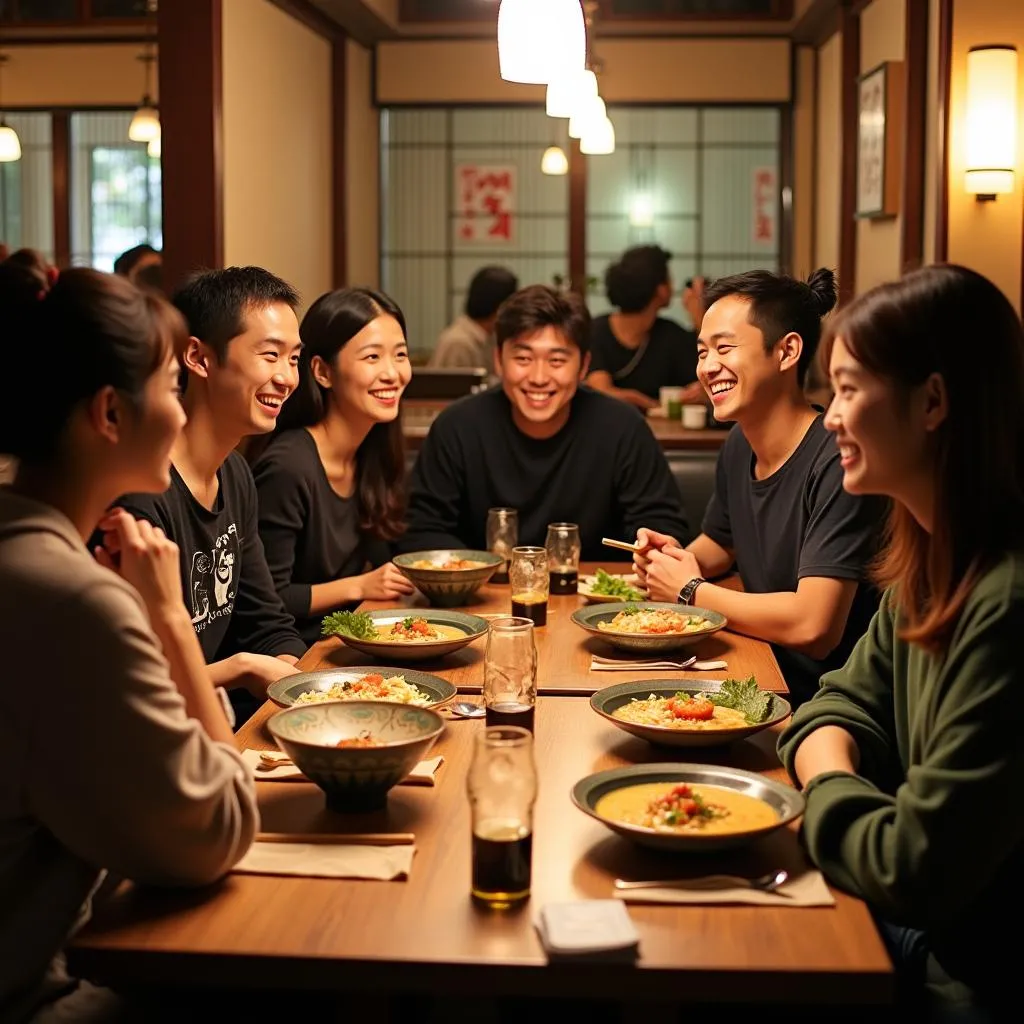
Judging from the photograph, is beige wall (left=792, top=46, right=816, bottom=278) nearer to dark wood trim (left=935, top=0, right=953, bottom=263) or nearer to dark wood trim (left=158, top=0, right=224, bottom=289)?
dark wood trim (left=935, top=0, right=953, bottom=263)

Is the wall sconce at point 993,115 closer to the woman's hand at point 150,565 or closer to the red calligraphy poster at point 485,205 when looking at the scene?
the woman's hand at point 150,565

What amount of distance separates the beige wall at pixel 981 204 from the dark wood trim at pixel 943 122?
14 millimetres

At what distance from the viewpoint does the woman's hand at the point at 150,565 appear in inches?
64.2

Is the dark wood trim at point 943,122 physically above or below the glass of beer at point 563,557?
above

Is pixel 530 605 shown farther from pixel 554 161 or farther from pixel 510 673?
pixel 554 161

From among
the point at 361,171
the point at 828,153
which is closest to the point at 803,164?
the point at 828,153

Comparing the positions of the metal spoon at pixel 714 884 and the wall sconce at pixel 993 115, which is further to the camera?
the wall sconce at pixel 993 115

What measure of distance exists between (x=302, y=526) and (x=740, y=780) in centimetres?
170

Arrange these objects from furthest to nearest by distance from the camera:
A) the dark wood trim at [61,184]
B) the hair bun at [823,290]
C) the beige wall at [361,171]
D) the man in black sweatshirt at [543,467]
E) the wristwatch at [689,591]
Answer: the dark wood trim at [61,184] → the beige wall at [361,171] → the man in black sweatshirt at [543,467] → the hair bun at [823,290] → the wristwatch at [689,591]

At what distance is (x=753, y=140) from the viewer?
26.3ft

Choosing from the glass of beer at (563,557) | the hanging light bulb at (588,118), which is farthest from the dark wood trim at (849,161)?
the glass of beer at (563,557)

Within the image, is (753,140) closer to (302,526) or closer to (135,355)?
(302,526)

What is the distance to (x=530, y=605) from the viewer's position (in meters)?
2.58

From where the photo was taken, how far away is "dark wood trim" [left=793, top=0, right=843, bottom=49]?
264 inches
